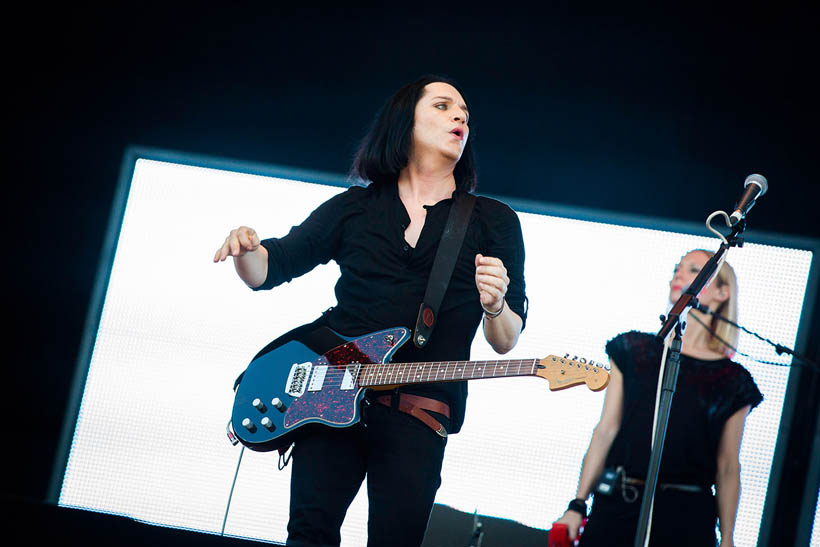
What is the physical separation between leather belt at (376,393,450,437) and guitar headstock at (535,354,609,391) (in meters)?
0.28

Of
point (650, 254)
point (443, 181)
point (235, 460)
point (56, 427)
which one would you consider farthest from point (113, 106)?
point (650, 254)

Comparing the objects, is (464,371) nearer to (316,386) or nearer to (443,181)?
(316,386)

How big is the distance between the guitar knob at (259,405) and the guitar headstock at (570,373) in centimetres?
75

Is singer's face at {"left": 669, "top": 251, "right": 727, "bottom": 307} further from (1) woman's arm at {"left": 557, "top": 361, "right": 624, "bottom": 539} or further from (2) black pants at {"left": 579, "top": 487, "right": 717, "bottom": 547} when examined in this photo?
(2) black pants at {"left": 579, "top": 487, "right": 717, "bottom": 547}

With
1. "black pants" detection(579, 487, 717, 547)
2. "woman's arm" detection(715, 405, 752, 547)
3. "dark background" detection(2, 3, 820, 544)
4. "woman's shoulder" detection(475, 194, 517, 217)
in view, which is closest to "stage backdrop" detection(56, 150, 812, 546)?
"dark background" detection(2, 3, 820, 544)

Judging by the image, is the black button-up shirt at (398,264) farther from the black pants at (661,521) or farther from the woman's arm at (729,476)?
the woman's arm at (729,476)

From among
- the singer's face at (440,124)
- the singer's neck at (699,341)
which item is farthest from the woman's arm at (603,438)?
the singer's face at (440,124)

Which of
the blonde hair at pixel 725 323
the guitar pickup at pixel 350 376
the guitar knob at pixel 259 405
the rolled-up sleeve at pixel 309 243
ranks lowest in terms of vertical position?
the guitar knob at pixel 259 405

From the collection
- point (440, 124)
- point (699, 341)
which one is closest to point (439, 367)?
point (440, 124)

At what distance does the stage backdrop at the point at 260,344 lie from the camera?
155 inches

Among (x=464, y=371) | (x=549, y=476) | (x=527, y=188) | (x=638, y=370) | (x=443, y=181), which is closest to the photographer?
(x=464, y=371)

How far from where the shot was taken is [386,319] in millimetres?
2338

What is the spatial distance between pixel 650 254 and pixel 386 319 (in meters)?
2.13

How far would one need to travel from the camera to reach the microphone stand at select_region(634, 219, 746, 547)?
234cm
